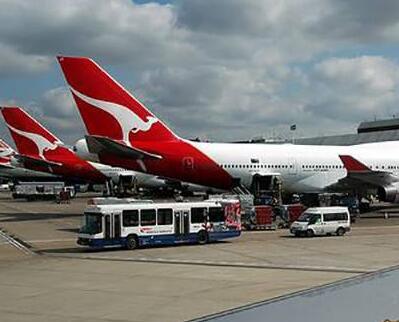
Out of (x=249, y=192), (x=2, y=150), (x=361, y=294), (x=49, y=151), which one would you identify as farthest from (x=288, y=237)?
(x=2, y=150)

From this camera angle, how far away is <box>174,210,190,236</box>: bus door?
33.1 m

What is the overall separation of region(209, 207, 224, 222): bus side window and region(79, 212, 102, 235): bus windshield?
21.7ft

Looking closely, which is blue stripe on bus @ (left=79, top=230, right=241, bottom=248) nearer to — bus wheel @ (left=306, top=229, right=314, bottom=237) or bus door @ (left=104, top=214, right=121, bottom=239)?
bus door @ (left=104, top=214, right=121, bottom=239)

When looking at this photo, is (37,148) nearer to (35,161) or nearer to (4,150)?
(35,161)

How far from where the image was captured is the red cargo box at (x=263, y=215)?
43069 millimetres

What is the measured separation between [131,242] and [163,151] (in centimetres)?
1714

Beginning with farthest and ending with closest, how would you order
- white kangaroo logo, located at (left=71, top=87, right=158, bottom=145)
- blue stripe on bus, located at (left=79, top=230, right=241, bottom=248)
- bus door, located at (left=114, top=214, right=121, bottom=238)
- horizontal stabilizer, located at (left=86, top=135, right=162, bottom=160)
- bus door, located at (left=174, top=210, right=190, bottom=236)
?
white kangaroo logo, located at (left=71, top=87, right=158, bottom=145), horizontal stabilizer, located at (left=86, top=135, right=162, bottom=160), bus door, located at (left=174, top=210, right=190, bottom=236), bus door, located at (left=114, top=214, right=121, bottom=238), blue stripe on bus, located at (left=79, top=230, right=241, bottom=248)

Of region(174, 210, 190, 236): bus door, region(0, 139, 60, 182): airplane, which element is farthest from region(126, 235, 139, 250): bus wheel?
region(0, 139, 60, 182): airplane

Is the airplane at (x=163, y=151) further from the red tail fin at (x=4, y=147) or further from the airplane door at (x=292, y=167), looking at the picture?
the red tail fin at (x=4, y=147)

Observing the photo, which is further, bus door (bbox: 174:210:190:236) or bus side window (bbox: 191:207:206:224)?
bus side window (bbox: 191:207:206:224)

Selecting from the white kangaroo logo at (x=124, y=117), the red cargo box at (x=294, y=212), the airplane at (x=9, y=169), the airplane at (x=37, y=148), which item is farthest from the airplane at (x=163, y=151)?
the airplane at (x=9, y=169)

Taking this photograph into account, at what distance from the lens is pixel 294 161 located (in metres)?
54.3

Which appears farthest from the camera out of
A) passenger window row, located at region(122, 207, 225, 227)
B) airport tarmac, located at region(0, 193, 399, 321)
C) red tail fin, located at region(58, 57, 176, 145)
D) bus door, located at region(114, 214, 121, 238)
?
red tail fin, located at region(58, 57, 176, 145)

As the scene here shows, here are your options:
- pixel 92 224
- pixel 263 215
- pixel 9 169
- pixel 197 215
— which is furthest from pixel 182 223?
pixel 9 169
